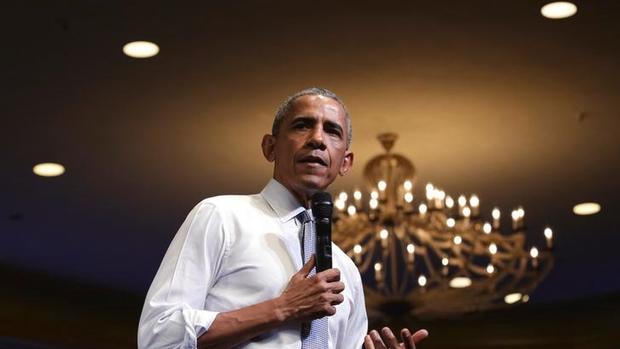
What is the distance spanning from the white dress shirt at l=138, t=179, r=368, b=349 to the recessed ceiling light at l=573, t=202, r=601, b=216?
236 inches

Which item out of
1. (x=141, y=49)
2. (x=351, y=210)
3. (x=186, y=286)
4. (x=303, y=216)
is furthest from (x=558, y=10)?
(x=186, y=286)

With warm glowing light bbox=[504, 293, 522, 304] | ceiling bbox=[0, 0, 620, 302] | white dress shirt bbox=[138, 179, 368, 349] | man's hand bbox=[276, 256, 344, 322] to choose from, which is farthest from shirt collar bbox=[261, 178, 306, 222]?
warm glowing light bbox=[504, 293, 522, 304]

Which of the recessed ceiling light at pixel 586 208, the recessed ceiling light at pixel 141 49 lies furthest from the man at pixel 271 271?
the recessed ceiling light at pixel 586 208

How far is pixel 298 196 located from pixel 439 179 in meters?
5.34

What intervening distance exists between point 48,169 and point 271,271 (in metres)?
5.31

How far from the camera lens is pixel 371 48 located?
603cm

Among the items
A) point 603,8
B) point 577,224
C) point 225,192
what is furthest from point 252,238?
point 577,224

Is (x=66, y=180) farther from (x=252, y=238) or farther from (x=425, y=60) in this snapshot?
(x=252, y=238)

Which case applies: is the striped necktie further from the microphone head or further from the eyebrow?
the eyebrow

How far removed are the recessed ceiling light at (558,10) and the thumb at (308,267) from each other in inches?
137

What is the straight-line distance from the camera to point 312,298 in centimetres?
232

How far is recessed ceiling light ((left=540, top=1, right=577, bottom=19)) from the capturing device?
5.62 m

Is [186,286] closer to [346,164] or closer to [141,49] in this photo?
[346,164]

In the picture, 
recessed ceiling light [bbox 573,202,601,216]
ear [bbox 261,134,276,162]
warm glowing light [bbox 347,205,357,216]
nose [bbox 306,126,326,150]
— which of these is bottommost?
nose [bbox 306,126,326,150]
